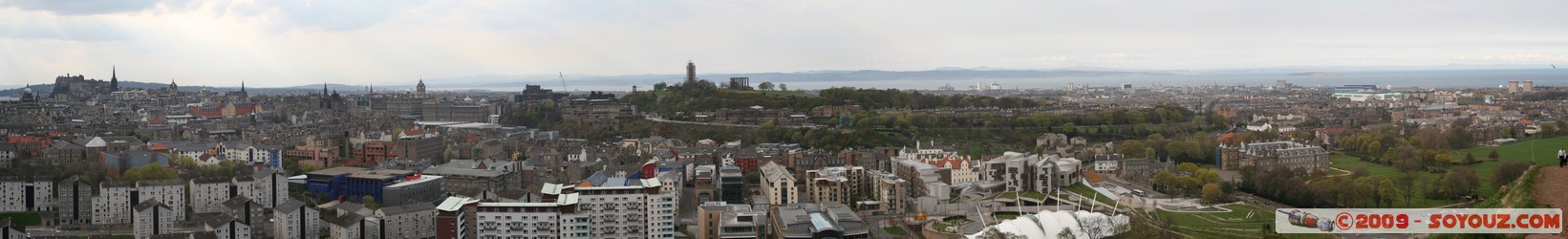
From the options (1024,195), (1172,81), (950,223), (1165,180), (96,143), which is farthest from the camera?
(1172,81)

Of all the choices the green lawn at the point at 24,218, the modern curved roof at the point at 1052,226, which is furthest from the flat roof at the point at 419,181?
the modern curved roof at the point at 1052,226

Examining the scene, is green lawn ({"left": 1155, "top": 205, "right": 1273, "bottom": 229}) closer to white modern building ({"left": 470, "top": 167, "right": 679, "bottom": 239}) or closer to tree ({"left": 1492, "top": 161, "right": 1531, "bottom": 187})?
tree ({"left": 1492, "top": 161, "right": 1531, "bottom": 187})

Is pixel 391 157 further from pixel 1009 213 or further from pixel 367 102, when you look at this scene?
pixel 367 102

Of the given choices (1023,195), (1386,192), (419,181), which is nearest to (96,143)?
(419,181)

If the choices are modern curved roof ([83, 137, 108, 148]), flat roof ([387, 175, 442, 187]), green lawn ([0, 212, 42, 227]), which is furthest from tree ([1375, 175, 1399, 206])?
modern curved roof ([83, 137, 108, 148])

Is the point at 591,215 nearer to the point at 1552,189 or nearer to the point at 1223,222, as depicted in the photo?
the point at 1223,222

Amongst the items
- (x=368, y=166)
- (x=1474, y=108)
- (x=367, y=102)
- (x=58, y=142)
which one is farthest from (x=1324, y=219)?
(x=367, y=102)
